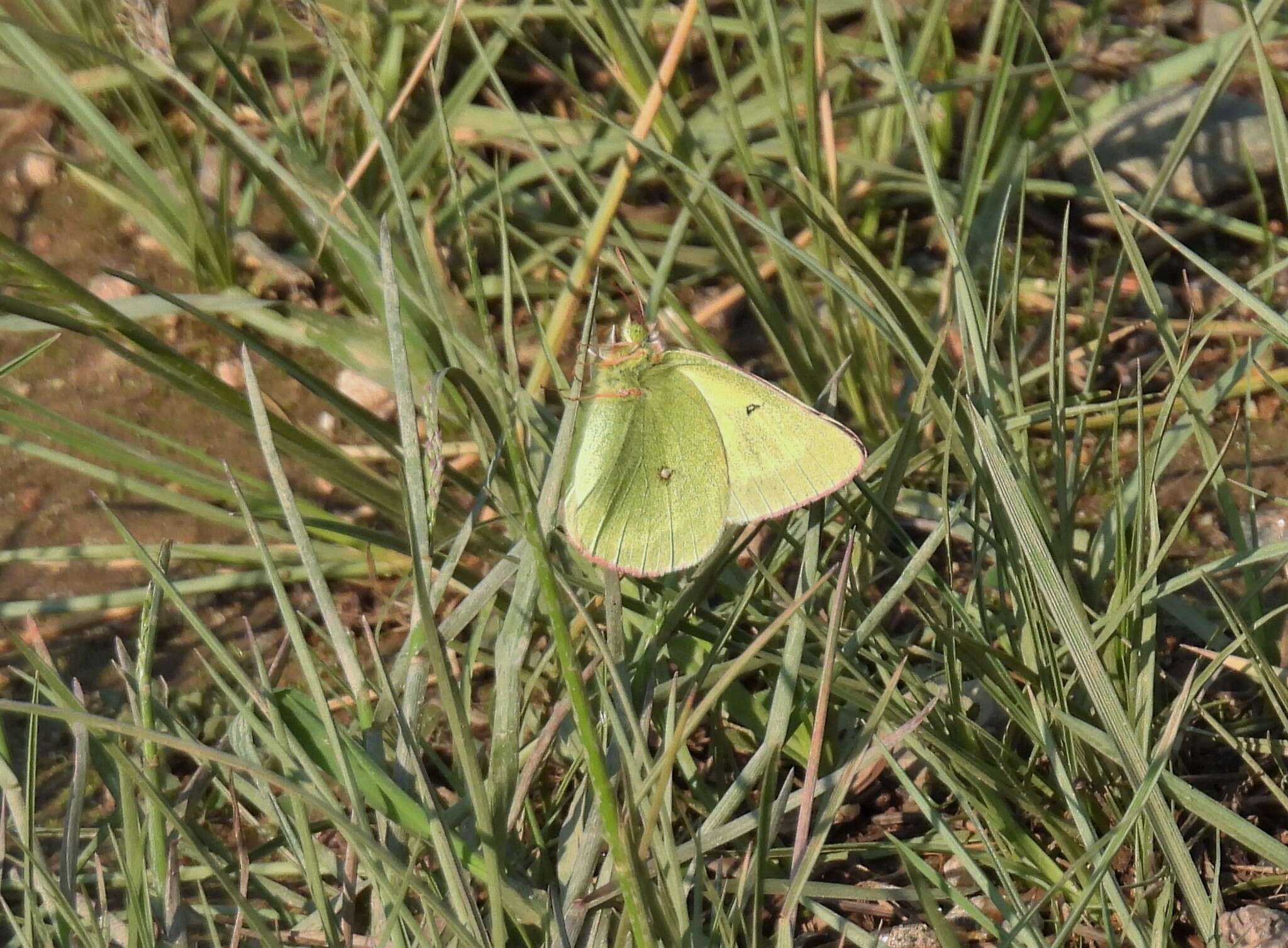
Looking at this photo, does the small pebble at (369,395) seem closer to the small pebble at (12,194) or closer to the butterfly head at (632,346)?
the butterfly head at (632,346)

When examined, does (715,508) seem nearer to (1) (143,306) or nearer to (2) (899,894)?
(2) (899,894)

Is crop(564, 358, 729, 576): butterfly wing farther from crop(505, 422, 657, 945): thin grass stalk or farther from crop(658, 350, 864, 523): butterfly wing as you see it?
crop(505, 422, 657, 945): thin grass stalk

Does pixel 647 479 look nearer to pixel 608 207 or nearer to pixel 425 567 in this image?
pixel 608 207

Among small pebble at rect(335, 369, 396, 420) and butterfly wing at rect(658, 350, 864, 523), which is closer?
butterfly wing at rect(658, 350, 864, 523)

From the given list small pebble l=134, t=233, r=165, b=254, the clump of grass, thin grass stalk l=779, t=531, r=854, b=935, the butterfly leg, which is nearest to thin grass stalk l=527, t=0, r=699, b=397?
the clump of grass

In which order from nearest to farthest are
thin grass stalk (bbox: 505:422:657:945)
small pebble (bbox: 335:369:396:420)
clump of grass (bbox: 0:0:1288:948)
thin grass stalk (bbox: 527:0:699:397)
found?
thin grass stalk (bbox: 505:422:657:945) < clump of grass (bbox: 0:0:1288:948) < thin grass stalk (bbox: 527:0:699:397) < small pebble (bbox: 335:369:396:420)

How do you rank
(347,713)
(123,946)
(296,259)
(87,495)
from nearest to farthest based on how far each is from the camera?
(123,946) → (347,713) → (87,495) → (296,259)

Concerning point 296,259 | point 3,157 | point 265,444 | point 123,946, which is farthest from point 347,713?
point 3,157
